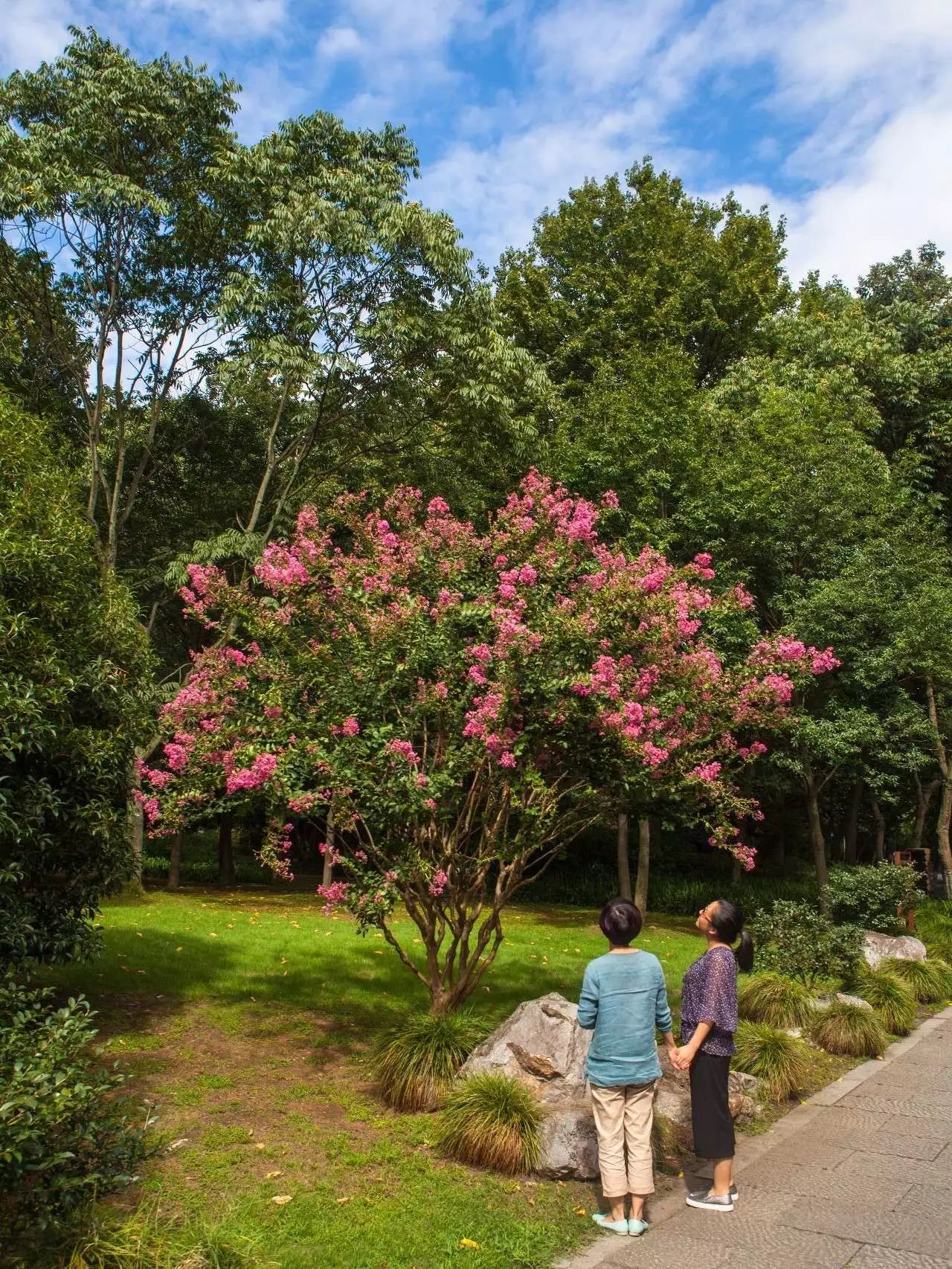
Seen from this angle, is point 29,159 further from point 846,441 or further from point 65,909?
point 846,441

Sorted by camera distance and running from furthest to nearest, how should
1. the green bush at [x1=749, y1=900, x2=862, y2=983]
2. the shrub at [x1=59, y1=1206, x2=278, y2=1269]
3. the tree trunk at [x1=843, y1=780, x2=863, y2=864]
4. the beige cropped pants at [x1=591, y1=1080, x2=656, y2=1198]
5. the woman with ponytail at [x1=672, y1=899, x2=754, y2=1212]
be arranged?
the tree trunk at [x1=843, y1=780, x2=863, y2=864], the green bush at [x1=749, y1=900, x2=862, y2=983], the woman with ponytail at [x1=672, y1=899, x2=754, y2=1212], the beige cropped pants at [x1=591, y1=1080, x2=656, y2=1198], the shrub at [x1=59, y1=1206, x2=278, y2=1269]

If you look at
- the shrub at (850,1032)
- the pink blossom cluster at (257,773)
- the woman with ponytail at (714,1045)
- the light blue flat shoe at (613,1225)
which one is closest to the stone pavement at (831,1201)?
the light blue flat shoe at (613,1225)

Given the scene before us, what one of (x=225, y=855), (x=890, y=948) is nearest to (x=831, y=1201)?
(x=890, y=948)

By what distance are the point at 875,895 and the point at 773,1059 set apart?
291 inches

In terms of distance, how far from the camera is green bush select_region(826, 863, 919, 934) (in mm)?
13711

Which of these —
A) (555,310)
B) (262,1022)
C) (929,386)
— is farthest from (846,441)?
(262,1022)

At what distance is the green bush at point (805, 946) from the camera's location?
33.8 feet

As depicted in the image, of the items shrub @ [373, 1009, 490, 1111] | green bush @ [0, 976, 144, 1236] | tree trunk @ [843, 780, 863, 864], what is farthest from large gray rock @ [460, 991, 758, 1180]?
tree trunk @ [843, 780, 863, 864]

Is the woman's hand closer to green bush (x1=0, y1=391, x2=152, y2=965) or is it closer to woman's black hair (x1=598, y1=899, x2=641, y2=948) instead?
woman's black hair (x1=598, y1=899, x2=641, y2=948)

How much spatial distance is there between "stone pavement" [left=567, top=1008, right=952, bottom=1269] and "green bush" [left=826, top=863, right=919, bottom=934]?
22.0 feet

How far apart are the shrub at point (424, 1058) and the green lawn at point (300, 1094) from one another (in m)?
0.15

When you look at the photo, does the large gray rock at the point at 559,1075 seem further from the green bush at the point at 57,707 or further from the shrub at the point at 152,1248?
the green bush at the point at 57,707

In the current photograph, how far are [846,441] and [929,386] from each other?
7.28 m

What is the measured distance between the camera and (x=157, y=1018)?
8453 millimetres
